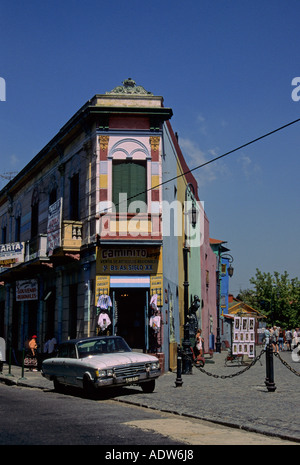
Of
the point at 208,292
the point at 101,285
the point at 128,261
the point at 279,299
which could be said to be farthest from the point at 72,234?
the point at 279,299

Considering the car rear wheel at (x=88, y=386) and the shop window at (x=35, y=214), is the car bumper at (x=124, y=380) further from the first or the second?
the shop window at (x=35, y=214)

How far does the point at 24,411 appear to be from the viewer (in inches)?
419

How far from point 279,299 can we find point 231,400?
45.8m

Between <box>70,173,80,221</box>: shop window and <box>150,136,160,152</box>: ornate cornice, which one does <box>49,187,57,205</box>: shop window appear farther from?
<box>150,136,160,152</box>: ornate cornice

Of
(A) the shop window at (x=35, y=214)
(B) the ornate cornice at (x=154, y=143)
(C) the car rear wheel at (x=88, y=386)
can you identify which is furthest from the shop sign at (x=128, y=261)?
(A) the shop window at (x=35, y=214)

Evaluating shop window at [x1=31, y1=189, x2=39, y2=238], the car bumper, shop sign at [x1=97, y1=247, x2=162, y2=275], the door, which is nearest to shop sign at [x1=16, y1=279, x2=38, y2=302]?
shop window at [x1=31, y1=189, x2=39, y2=238]

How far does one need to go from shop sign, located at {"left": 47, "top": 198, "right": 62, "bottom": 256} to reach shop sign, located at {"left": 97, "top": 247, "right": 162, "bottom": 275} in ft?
8.23

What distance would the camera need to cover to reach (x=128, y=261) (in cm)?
2036

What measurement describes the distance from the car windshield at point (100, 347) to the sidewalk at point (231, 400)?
3.67 ft

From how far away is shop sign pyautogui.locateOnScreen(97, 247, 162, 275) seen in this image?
66.7 ft

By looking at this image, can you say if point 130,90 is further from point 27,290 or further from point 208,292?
point 208,292
